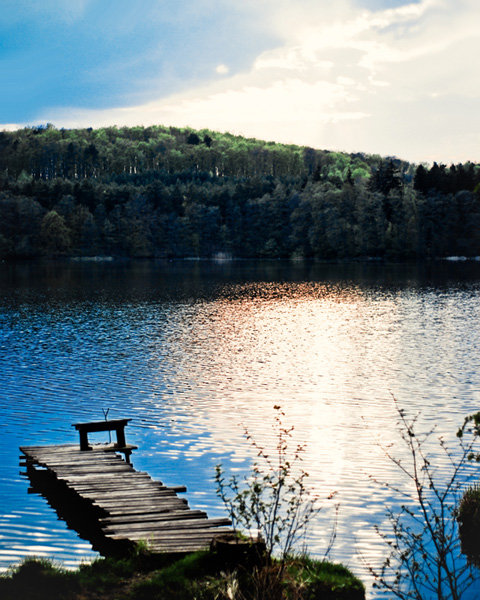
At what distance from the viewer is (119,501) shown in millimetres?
13336

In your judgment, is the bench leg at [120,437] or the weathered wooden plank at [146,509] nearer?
the weathered wooden plank at [146,509]

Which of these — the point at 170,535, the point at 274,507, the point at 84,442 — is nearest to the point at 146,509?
the point at 170,535

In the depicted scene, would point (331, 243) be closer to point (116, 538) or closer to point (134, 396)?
point (134, 396)

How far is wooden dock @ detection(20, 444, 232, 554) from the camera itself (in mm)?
11602

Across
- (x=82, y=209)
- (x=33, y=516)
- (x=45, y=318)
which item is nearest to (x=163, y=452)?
(x=33, y=516)

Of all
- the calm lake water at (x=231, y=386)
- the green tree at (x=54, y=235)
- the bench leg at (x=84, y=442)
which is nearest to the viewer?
the calm lake water at (x=231, y=386)

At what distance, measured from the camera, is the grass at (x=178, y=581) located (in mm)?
9523

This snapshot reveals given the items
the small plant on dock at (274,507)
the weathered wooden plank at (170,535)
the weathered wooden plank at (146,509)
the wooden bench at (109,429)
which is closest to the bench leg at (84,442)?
the wooden bench at (109,429)

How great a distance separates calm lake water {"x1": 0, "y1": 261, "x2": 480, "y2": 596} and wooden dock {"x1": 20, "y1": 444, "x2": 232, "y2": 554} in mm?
583

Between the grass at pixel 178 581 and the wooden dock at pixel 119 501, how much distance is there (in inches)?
21.5

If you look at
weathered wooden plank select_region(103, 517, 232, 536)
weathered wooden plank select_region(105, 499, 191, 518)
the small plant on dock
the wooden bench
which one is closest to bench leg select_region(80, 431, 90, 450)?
the wooden bench

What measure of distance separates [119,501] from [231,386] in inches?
599

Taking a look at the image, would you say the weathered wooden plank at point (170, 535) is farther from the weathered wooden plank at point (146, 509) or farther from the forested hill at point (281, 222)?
the forested hill at point (281, 222)

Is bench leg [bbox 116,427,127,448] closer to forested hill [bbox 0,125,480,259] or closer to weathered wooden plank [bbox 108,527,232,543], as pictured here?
weathered wooden plank [bbox 108,527,232,543]
